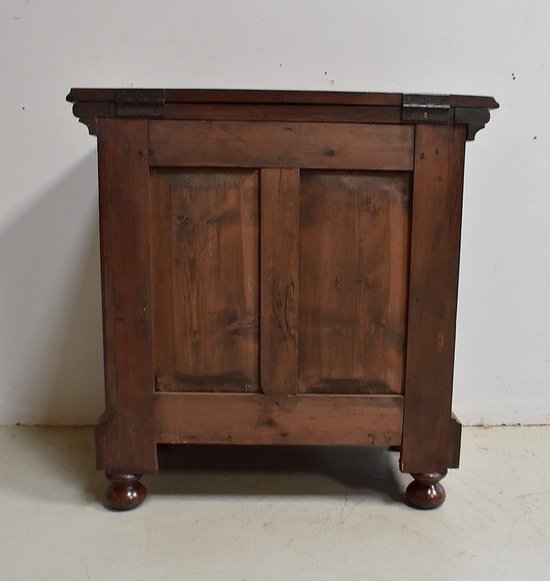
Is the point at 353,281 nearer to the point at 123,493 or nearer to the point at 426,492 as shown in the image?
the point at 426,492

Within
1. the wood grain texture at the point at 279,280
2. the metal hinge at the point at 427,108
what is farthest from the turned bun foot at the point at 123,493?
the metal hinge at the point at 427,108

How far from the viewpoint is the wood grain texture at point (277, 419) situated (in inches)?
52.0

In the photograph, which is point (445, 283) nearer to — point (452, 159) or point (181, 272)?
point (452, 159)

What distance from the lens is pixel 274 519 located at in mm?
1329

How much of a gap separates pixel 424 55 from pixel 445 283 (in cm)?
78

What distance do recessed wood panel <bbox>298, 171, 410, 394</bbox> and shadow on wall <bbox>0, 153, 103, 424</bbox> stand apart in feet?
2.63

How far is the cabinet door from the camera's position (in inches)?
49.4

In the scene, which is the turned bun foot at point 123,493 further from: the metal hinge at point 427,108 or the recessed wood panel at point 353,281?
the metal hinge at point 427,108

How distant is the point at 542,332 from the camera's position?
189cm

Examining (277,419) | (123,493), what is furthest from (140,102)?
(123,493)

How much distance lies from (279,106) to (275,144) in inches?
2.8

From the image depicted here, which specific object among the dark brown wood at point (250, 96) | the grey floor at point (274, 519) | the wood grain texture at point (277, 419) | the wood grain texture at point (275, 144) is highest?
the dark brown wood at point (250, 96)

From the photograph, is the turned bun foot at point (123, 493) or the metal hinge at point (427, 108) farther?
the turned bun foot at point (123, 493)

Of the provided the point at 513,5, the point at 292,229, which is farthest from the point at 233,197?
the point at 513,5
